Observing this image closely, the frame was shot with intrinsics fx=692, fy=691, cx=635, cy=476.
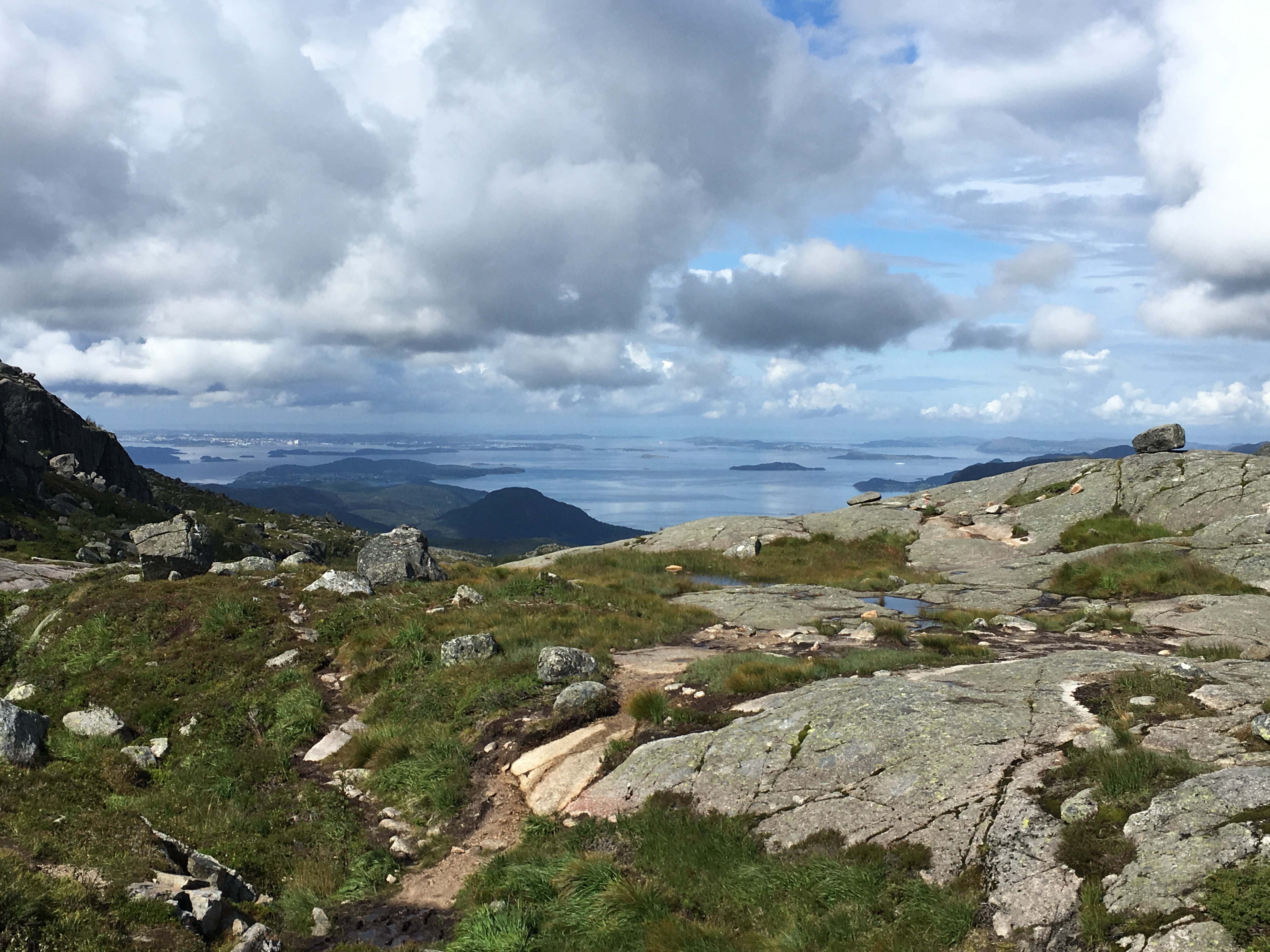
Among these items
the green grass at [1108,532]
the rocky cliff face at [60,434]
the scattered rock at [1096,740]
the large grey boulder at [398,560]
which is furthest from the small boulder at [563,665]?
the rocky cliff face at [60,434]

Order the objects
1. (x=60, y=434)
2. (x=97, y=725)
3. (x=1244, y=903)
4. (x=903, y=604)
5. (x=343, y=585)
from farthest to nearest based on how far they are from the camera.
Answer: (x=60, y=434) → (x=903, y=604) → (x=343, y=585) → (x=97, y=725) → (x=1244, y=903)

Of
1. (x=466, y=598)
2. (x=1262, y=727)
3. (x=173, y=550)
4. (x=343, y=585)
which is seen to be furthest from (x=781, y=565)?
(x=173, y=550)

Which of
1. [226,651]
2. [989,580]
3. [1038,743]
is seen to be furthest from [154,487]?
[1038,743]

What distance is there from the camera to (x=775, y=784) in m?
10.6

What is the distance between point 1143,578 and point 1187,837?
2197cm

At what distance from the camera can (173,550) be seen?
86.7ft

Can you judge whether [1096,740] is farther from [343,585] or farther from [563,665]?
[343,585]

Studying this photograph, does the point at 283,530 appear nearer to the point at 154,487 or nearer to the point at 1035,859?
the point at 154,487

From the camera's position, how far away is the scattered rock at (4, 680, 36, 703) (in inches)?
671

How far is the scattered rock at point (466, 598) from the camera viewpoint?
71.6 ft

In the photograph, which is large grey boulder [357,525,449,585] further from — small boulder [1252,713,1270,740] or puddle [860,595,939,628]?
small boulder [1252,713,1270,740]

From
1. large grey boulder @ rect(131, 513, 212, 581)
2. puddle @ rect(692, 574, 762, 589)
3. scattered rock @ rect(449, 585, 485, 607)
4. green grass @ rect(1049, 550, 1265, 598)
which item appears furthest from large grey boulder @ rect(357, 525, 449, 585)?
green grass @ rect(1049, 550, 1265, 598)

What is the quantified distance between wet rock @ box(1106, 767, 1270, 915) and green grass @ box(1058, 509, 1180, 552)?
2794cm

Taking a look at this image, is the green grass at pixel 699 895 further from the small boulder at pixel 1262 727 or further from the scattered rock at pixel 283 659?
the scattered rock at pixel 283 659
